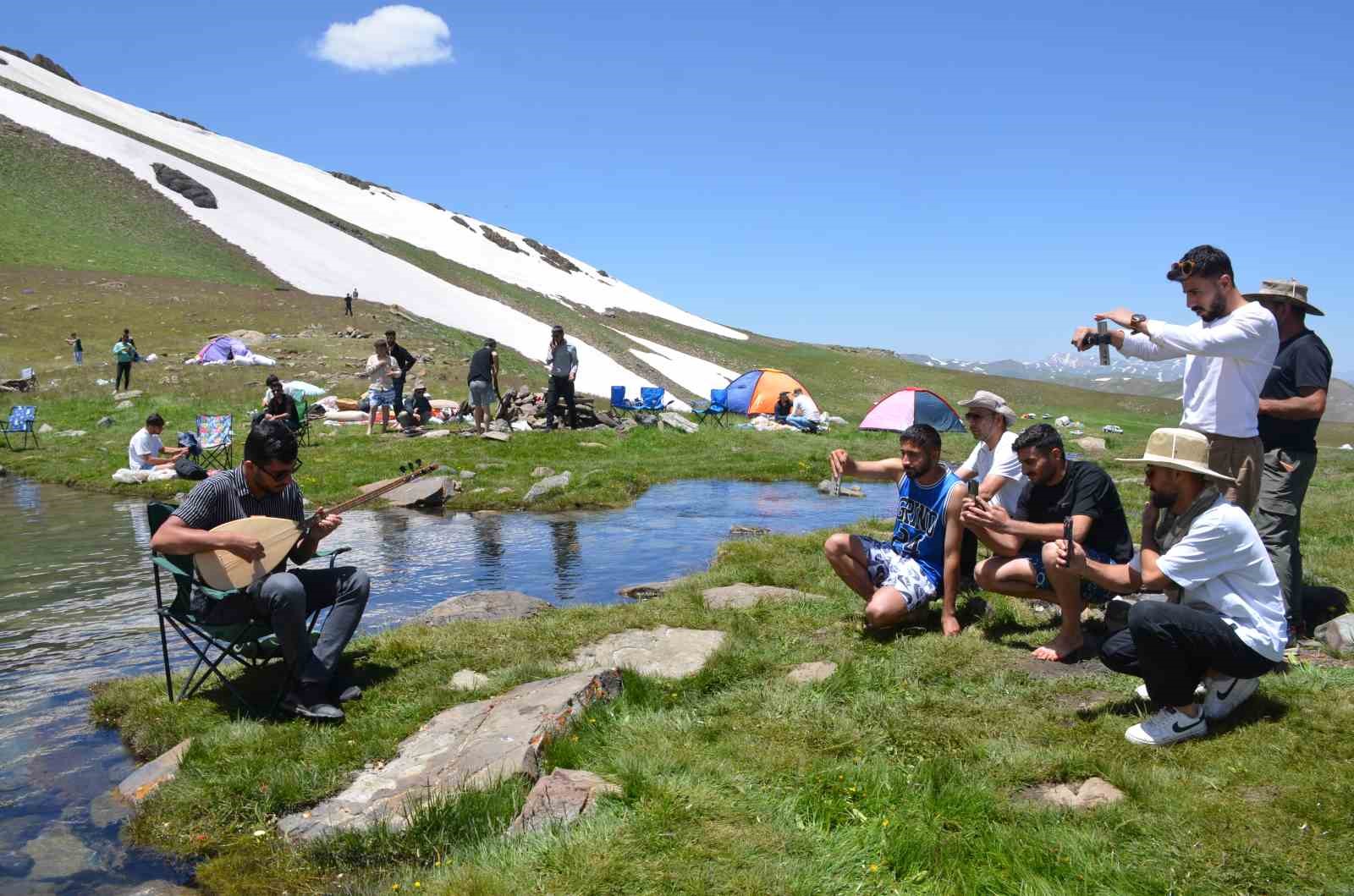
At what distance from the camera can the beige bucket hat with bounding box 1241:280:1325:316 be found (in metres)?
6.79

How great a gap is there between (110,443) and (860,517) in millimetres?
17023

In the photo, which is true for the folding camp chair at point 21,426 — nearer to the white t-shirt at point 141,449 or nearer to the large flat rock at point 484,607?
the white t-shirt at point 141,449

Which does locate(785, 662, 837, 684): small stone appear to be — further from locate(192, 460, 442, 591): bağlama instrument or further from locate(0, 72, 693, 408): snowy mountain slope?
locate(0, 72, 693, 408): snowy mountain slope

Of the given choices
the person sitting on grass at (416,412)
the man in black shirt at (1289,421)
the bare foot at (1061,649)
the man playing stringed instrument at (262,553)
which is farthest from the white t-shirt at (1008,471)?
the person sitting on grass at (416,412)

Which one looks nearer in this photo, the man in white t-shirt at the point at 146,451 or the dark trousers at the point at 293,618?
the dark trousers at the point at 293,618

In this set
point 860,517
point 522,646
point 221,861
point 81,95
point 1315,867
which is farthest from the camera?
point 81,95

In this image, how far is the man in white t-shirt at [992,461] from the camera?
7695 mm

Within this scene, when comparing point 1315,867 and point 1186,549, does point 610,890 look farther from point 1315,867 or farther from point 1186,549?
point 1186,549

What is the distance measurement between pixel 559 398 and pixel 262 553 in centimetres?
1837

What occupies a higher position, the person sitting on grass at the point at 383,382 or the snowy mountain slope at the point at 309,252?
the snowy mountain slope at the point at 309,252

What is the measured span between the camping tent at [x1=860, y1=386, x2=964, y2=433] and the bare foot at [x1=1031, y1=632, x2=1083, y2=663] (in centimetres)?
2376

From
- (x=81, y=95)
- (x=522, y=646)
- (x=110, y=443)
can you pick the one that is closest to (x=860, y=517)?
(x=522, y=646)

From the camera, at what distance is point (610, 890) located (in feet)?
12.6

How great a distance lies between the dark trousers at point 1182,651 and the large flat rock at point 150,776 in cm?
557
